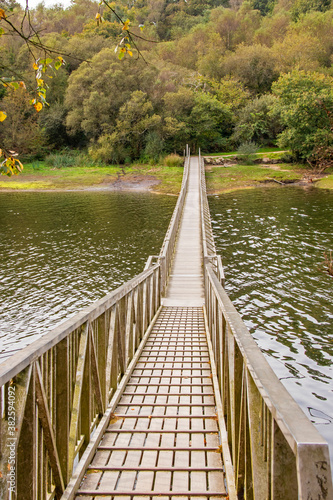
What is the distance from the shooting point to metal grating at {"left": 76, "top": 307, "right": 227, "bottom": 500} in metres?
2.48

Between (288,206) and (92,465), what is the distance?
24451 millimetres

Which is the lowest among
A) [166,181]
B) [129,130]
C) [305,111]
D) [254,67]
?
[166,181]

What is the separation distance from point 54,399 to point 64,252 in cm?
1482

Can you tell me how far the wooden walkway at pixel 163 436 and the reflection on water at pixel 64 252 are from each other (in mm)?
5580

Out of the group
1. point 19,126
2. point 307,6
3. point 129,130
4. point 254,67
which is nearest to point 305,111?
point 129,130

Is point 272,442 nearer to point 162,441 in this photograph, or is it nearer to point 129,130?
point 162,441

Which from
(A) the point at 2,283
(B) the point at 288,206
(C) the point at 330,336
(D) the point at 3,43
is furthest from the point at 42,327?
(D) the point at 3,43

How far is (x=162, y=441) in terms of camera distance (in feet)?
9.95

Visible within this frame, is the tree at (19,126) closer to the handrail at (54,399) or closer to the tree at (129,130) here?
the tree at (129,130)

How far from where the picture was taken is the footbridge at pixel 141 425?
1.44 metres

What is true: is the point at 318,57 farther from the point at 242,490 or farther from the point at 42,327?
the point at 242,490

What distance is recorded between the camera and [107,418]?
3.36 m

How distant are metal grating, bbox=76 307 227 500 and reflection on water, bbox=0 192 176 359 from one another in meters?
5.98

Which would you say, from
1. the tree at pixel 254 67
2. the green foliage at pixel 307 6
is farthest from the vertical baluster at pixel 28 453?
the green foliage at pixel 307 6
